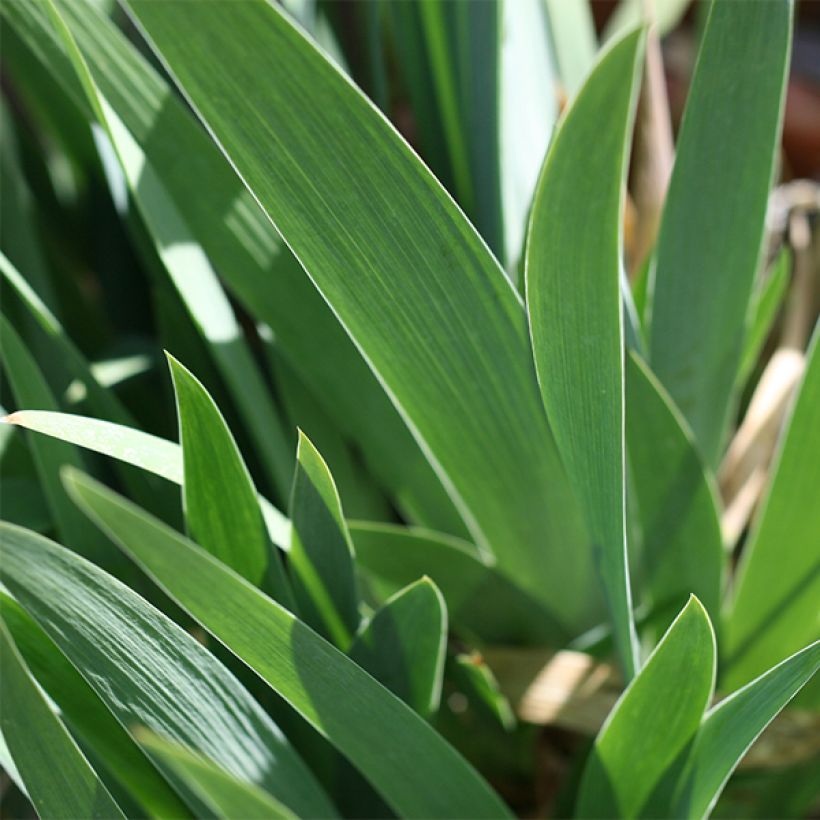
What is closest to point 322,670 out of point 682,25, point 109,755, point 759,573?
point 109,755

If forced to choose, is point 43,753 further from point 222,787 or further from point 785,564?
point 785,564

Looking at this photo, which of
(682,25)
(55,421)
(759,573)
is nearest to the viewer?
(55,421)

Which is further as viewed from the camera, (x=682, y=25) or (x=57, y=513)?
(x=682, y=25)

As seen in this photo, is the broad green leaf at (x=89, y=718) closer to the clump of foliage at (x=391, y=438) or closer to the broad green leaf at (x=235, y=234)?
the clump of foliage at (x=391, y=438)

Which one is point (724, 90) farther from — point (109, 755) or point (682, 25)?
point (682, 25)

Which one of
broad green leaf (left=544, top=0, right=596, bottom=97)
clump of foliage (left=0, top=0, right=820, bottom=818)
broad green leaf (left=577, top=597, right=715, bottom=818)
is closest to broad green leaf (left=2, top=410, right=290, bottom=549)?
clump of foliage (left=0, top=0, right=820, bottom=818)

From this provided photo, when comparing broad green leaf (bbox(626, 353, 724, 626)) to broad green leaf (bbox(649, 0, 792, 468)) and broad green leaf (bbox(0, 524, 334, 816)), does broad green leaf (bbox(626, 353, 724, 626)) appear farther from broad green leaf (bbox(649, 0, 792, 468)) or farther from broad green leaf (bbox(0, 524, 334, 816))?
broad green leaf (bbox(0, 524, 334, 816))

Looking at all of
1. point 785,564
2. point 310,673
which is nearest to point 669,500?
point 785,564
